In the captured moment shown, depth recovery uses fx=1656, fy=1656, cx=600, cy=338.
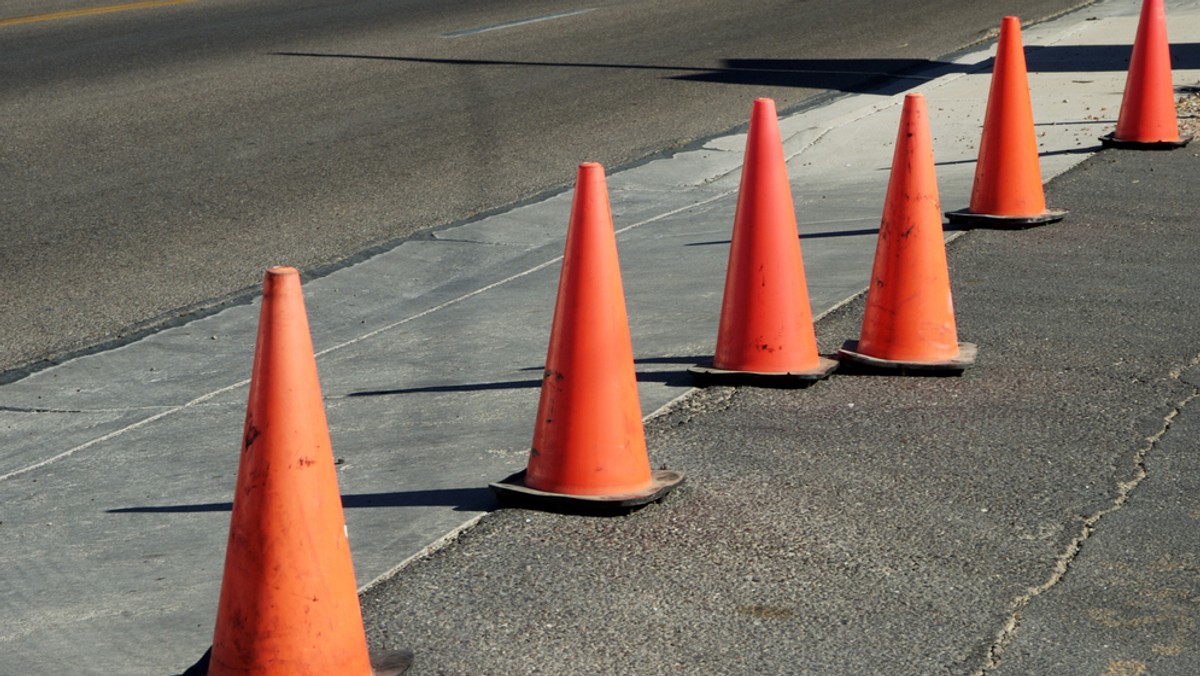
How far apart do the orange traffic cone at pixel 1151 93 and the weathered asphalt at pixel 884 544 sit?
3473mm

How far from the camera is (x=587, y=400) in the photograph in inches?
162

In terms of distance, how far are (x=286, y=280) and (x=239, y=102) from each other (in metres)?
9.11

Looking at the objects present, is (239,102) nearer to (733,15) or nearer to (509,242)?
(509,242)

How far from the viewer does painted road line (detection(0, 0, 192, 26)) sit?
17.1 m

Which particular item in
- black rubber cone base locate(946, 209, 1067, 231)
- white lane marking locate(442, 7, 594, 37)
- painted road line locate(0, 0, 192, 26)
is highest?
painted road line locate(0, 0, 192, 26)

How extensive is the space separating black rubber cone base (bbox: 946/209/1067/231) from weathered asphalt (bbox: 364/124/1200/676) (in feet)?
5.16

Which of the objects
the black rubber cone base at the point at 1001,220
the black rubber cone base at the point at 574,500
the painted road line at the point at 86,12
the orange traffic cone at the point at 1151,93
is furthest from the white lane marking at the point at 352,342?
the painted road line at the point at 86,12

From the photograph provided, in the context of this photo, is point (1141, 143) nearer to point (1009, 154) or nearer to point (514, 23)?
point (1009, 154)

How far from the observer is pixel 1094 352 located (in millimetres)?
5309

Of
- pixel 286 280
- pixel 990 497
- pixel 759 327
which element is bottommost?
pixel 990 497

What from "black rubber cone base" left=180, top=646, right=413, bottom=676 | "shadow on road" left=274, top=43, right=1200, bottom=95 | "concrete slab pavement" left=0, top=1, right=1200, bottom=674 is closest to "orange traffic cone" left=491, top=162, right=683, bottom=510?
"concrete slab pavement" left=0, top=1, right=1200, bottom=674

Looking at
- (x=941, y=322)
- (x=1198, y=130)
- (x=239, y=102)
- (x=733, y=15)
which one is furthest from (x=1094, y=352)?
(x=733, y=15)

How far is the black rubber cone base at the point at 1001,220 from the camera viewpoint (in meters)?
7.09

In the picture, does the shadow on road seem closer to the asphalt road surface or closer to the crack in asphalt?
the asphalt road surface
